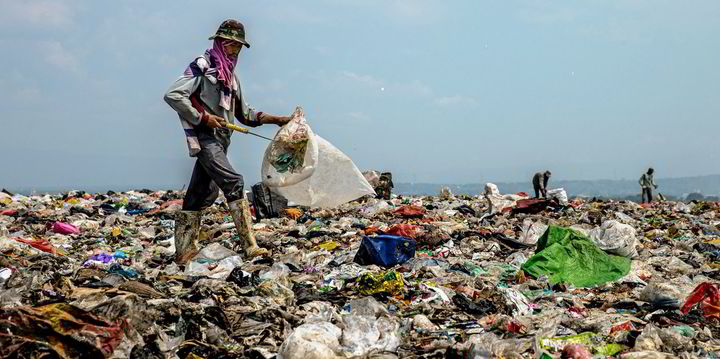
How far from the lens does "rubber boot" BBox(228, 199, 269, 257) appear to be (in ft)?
16.4

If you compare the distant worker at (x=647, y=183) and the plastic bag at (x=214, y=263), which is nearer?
the plastic bag at (x=214, y=263)

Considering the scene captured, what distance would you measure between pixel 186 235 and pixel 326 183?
130 centimetres

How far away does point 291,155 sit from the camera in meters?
5.49

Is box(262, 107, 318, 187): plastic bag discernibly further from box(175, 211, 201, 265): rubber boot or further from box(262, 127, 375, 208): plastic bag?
box(175, 211, 201, 265): rubber boot

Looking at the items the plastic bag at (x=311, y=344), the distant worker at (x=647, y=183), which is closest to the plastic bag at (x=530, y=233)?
the plastic bag at (x=311, y=344)

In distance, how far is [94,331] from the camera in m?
2.44

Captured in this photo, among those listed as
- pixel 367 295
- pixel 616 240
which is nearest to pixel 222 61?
pixel 367 295

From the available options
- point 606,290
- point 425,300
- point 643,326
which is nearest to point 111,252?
point 425,300

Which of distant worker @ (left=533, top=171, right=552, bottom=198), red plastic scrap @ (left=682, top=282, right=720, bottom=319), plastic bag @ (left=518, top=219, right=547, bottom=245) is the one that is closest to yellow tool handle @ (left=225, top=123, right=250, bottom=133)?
plastic bag @ (left=518, top=219, right=547, bottom=245)

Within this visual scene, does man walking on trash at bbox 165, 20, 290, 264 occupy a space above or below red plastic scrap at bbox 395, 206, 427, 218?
above

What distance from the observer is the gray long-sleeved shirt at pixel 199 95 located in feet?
15.7

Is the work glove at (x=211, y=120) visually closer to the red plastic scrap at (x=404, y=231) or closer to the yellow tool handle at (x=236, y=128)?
the yellow tool handle at (x=236, y=128)

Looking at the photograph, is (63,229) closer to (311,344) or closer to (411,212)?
(411,212)

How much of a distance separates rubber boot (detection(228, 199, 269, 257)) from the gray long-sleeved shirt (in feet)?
1.66
